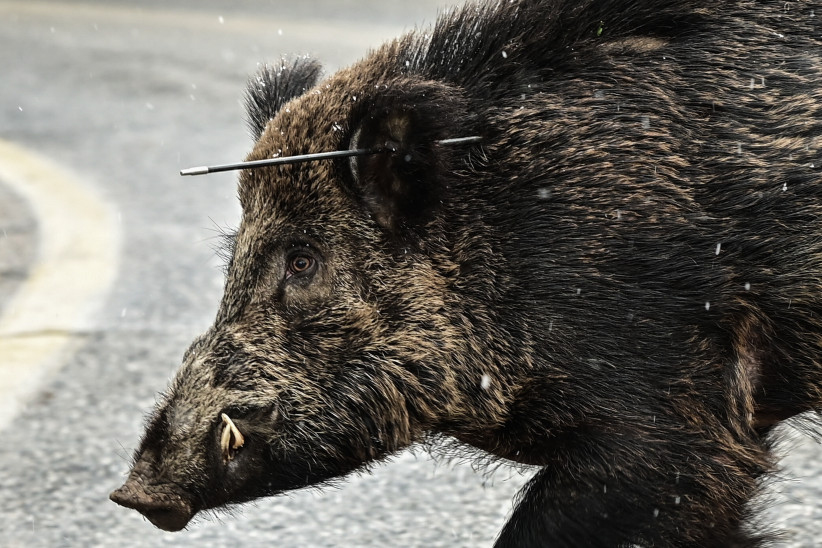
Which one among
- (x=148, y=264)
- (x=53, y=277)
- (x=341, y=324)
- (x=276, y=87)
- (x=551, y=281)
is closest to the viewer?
(x=551, y=281)

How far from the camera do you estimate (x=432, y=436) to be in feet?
13.0

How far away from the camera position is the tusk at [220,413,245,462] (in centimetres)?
368

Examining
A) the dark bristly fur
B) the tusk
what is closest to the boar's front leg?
the dark bristly fur

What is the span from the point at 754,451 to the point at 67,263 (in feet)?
16.7

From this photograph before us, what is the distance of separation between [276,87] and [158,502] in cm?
150

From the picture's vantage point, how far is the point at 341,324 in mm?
3812

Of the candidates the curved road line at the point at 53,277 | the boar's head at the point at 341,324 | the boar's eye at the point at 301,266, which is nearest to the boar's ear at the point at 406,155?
the boar's head at the point at 341,324

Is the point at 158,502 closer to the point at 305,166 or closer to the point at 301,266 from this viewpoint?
the point at 301,266

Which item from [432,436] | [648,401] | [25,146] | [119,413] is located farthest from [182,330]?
[25,146]

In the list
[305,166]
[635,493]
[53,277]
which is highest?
[305,166]

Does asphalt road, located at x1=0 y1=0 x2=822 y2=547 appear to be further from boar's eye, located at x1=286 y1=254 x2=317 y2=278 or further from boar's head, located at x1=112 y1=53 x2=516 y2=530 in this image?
boar's eye, located at x1=286 y1=254 x2=317 y2=278

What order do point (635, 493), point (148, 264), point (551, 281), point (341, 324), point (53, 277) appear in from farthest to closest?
1. point (148, 264)
2. point (53, 277)
3. point (341, 324)
4. point (551, 281)
5. point (635, 493)

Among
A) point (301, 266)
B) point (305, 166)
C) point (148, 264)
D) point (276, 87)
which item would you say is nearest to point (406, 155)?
point (305, 166)

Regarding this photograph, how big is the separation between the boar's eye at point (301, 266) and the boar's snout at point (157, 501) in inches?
27.9
